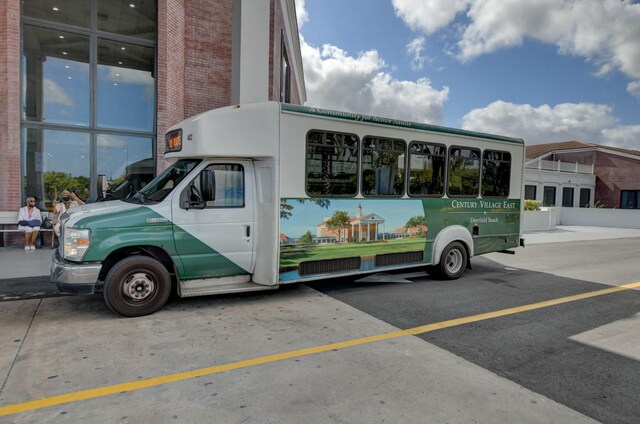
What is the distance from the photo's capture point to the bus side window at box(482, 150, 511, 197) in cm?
852

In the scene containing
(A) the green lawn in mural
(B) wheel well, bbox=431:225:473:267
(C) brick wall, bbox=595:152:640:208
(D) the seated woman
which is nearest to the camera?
(A) the green lawn in mural

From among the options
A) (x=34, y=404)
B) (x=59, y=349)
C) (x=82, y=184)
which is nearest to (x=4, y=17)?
(x=82, y=184)

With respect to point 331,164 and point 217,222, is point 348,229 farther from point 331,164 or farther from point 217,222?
point 217,222

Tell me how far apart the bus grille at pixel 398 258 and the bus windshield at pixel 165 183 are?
141 inches

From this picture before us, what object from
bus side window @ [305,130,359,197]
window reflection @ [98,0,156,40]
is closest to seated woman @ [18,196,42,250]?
window reflection @ [98,0,156,40]

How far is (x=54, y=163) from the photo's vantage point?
11695 millimetres

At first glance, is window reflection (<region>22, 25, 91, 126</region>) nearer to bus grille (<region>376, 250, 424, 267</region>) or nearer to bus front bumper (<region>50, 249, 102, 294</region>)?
bus front bumper (<region>50, 249, 102, 294</region>)

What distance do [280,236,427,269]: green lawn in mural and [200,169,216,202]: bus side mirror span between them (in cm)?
135

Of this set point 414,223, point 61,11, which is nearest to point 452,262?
point 414,223

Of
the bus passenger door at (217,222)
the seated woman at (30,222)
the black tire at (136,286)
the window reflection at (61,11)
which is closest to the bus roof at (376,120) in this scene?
the bus passenger door at (217,222)

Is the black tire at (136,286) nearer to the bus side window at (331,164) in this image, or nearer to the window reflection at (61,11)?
the bus side window at (331,164)

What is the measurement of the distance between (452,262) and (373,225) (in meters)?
2.38

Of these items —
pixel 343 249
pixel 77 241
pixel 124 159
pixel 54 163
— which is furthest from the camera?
pixel 124 159

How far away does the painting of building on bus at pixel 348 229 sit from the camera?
6.20 m
